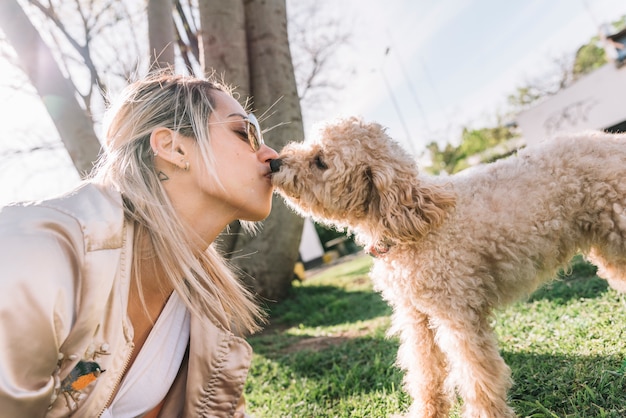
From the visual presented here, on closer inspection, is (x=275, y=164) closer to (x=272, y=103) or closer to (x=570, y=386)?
(x=570, y=386)

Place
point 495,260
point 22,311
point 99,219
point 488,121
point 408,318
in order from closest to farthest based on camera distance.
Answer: point 22,311, point 99,219, point 495,260, point 408,318, point 488,121

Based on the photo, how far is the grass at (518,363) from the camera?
225 cm

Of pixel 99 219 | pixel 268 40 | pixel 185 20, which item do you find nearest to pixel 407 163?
pixel 99 219

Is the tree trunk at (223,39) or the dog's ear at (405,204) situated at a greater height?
the tree trunk at (223,39)

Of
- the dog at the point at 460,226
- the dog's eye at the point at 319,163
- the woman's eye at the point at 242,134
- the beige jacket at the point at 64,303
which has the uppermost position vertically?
the woman's eye at the point at 242,134

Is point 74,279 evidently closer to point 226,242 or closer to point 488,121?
point 226,242

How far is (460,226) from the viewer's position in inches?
99.1

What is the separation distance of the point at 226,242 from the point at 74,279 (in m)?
4.33

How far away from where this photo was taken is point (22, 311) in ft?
3.66

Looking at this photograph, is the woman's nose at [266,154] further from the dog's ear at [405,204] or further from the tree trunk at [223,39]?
the tree trunk at [223,39]

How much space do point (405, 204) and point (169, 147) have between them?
147 centimetres

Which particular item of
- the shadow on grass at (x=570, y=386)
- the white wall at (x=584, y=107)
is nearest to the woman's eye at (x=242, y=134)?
the shadow on grass at (x=570, y=386)

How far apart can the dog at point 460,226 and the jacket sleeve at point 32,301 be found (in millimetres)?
1483

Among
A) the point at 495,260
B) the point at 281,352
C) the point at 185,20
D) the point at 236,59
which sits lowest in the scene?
the point at 281,352
